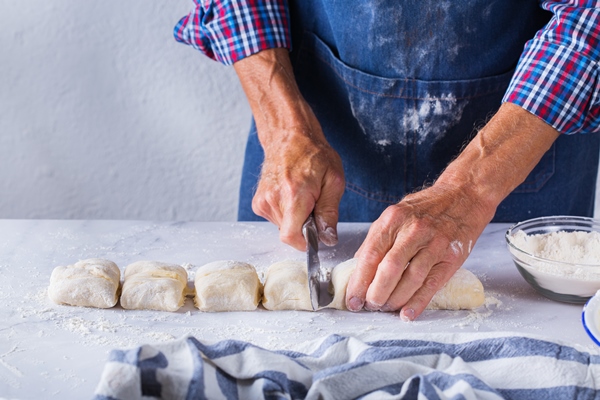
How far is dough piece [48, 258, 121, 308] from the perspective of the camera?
4.21 feet

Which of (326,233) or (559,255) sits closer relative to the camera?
(559,255)

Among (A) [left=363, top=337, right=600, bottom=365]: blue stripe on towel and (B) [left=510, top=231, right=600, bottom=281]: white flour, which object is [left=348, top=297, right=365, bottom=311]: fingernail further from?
Answer: (B) [left=510, top=231, right=600, bottom=281]: white flour

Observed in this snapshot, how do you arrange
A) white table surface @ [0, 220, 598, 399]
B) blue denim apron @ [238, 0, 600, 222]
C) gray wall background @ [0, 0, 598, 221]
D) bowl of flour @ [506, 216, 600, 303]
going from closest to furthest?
1. white table surface @ [0, 220, 598, 399]
2. bowl of flour @ [506, 216, 600, 303]
3. blue denim apron @ [238, 0, 600, 222]
4. gray wall background @ [0, 0, 598, 221]

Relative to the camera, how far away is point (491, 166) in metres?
1.41

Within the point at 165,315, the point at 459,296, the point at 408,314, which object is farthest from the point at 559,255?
the point at 165,315

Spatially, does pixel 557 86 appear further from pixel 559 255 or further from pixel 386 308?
pixel 386 308

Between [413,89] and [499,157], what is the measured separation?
0.31 m

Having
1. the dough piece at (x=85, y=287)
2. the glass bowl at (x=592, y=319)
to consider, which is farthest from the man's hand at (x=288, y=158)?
the glass bowl at (x=592, y=319)

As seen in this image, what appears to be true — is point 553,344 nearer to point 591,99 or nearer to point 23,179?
point 591,99

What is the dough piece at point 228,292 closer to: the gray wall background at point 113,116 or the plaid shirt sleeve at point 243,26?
the plaid shirt sleeve at point 243,26

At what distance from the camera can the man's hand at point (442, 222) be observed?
125 centimetres

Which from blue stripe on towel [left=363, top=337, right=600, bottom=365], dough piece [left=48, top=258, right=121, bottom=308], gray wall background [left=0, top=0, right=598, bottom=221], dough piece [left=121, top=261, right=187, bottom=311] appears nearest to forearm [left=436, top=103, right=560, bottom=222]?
blue stripe on towel [left=363, top=337, right=600, bottom=365]

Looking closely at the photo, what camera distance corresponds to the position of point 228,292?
1.28 metres

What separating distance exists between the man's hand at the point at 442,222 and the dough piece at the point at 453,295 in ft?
0.07
